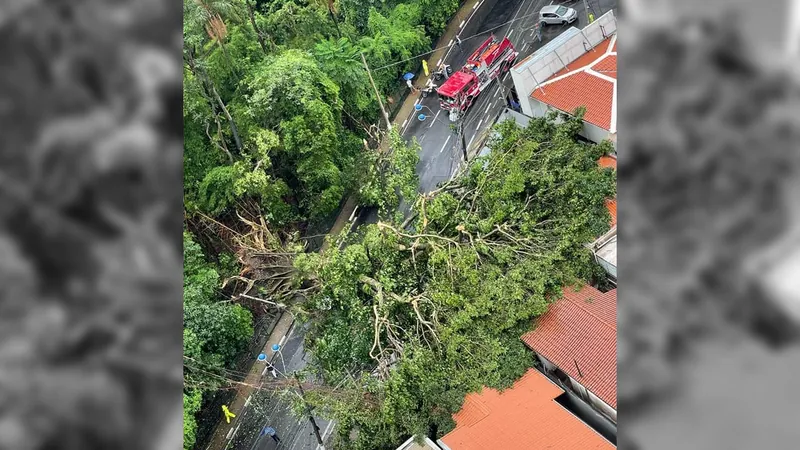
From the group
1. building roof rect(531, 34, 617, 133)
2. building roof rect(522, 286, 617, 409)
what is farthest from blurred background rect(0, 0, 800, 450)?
building roof rect(531, 34, 617, 133)

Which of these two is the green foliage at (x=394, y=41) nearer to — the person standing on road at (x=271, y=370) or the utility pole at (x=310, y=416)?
the person standing on road at (x=271, y=370)

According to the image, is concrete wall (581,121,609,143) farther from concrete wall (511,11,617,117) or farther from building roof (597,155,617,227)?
concrete wall (511,11,617,117)

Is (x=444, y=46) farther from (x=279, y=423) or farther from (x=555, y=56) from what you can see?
(x=279, y=423)
